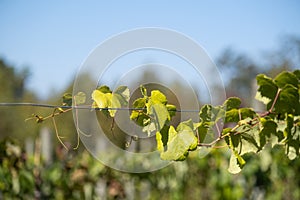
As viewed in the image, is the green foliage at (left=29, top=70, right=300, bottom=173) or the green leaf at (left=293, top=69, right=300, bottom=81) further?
the green leaf at (left=293, top=69, right=300, bottom=81)

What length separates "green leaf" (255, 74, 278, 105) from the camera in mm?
1034

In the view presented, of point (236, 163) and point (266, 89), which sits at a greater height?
point (266, 89)

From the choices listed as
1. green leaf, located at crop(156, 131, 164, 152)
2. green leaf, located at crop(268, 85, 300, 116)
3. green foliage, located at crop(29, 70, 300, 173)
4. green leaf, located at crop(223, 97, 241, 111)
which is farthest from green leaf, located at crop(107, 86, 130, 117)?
green leaf, located at crop(268, 85, 300, 116)

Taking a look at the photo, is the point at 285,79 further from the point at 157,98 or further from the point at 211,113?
the point at 157,98

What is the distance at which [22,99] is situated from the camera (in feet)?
42.7

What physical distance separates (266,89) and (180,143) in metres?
0.27

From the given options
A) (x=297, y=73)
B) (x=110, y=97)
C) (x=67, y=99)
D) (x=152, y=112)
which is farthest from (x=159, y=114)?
(x=297, y=73)

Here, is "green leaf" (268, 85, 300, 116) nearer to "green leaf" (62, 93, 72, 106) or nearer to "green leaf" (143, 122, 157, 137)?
"green leaf" (143, 122, 157, 137)

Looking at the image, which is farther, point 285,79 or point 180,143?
point 285,79

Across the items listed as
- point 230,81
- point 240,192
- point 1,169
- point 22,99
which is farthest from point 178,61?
point 230,81

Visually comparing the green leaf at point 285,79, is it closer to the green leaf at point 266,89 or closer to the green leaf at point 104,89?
the green leaf at point 266,89

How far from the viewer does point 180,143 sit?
36.7 inches

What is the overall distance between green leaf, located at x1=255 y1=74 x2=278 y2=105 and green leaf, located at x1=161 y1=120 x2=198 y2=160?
21 cm

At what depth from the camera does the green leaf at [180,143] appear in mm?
923
